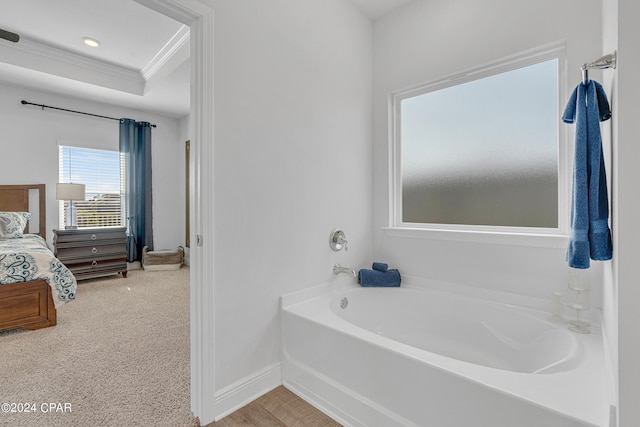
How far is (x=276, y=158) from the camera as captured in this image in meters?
1.88

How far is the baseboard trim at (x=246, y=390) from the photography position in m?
1.61

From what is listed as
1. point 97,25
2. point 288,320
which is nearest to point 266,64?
point 288,320

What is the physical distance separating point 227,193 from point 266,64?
2.69 feet

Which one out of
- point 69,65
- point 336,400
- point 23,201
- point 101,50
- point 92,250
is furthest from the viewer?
point 92,250

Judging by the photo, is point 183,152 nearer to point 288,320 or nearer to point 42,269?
point 42,269

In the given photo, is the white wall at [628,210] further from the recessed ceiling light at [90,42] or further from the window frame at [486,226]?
the recessed ceiling light at [90,42]

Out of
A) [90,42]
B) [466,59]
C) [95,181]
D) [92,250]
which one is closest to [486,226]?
[466,59]

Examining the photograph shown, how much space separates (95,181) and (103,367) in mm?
3590

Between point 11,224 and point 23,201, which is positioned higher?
point 23,201

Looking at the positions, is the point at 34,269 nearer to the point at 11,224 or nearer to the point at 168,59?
the point at 11,224

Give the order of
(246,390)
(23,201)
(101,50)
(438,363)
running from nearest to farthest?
(438,363) → (246,390) → (101,50) → (23,201)

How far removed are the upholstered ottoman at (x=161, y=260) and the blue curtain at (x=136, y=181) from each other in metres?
0.21

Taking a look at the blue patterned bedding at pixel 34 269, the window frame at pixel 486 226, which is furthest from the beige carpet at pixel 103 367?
the window frame at pixel 486 226

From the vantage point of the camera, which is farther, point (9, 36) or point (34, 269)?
point (9, 36)
